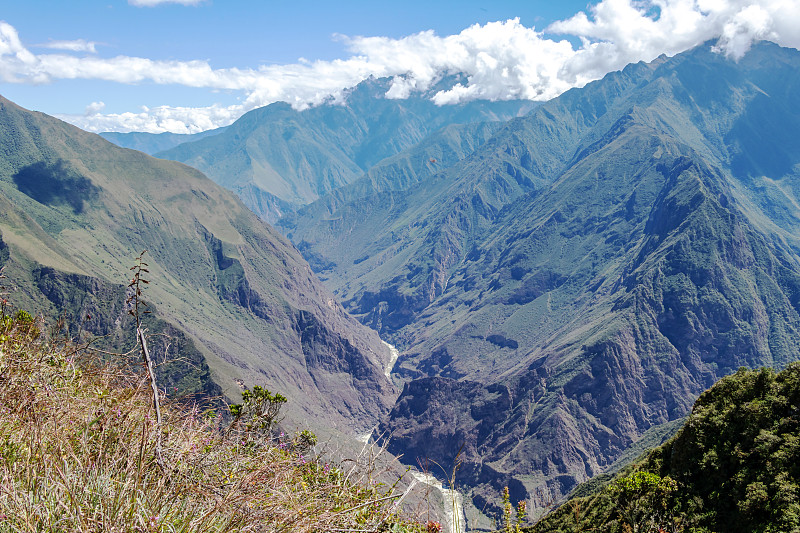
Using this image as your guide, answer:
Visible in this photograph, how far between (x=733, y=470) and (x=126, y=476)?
72.7 ft

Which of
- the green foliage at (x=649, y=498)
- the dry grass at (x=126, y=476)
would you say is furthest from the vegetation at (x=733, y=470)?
the dry grass at (x=126, y=476)

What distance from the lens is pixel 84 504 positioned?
212 inches

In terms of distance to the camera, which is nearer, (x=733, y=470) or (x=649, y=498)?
(x=649, y=498)

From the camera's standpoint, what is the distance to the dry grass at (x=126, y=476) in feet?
17.4

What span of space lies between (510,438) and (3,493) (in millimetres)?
161443

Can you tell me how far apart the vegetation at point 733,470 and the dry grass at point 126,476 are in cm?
1122

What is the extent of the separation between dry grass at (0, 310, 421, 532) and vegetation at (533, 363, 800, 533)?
Answer: 11216 millimetres

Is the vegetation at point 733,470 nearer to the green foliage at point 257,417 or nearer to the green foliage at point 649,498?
the green foliage at point 649,498

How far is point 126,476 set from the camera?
596 centimetres

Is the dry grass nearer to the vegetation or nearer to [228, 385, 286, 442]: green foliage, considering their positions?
[228, 385, 286, 442]: green foliage

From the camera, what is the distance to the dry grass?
5301 millimetres

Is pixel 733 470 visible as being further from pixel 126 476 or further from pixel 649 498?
pixel 126 476

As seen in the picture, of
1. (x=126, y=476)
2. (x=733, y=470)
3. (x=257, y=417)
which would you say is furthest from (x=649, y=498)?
(x=126, y=476)

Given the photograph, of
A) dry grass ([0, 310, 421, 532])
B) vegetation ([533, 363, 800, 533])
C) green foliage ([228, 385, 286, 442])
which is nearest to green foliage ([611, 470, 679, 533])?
vegetation ([533, 363, 800, 533])
